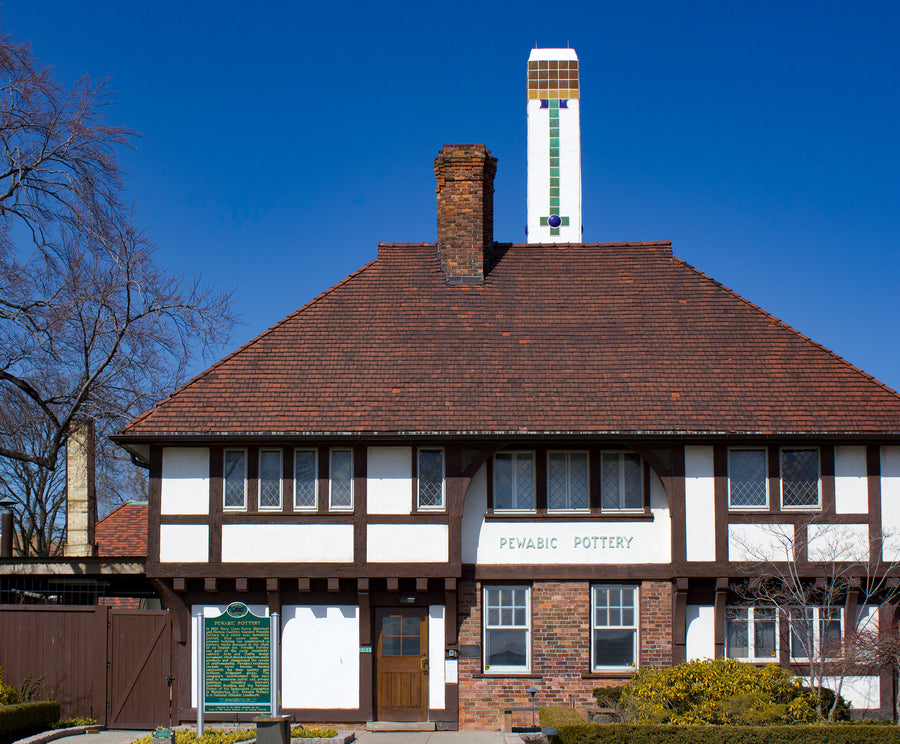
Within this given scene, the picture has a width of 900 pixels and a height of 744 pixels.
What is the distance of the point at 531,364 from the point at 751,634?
236 inches

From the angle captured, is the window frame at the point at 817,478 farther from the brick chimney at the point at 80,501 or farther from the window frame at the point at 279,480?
the brick chimney at the point at 80,501

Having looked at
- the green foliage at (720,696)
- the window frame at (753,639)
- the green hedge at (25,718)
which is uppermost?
the window frame at (753,639)

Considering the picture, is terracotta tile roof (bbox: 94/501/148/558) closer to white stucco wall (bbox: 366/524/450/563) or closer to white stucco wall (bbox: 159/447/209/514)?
white stucco wall (bbox: 159/447/209/514)

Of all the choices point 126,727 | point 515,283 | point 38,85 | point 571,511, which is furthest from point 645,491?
point 38,85

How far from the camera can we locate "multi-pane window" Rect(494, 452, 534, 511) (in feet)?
60.1

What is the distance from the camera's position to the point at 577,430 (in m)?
17.7

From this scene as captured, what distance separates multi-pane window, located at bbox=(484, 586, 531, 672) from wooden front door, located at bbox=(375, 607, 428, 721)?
42.4 inches

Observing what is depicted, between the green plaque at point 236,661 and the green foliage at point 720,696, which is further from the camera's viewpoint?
the green foliage at point 720,696

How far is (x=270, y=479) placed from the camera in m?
18.2

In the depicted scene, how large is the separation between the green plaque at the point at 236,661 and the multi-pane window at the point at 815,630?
8.60 metres

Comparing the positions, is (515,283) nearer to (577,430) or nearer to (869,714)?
(577,430)

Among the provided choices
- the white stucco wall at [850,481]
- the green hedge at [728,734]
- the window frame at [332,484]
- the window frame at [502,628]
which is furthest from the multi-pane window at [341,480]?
the white stucco wall at [850,481]

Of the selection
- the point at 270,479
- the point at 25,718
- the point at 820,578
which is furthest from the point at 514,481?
the point at 25,718

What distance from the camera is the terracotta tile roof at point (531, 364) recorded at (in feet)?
59.0
